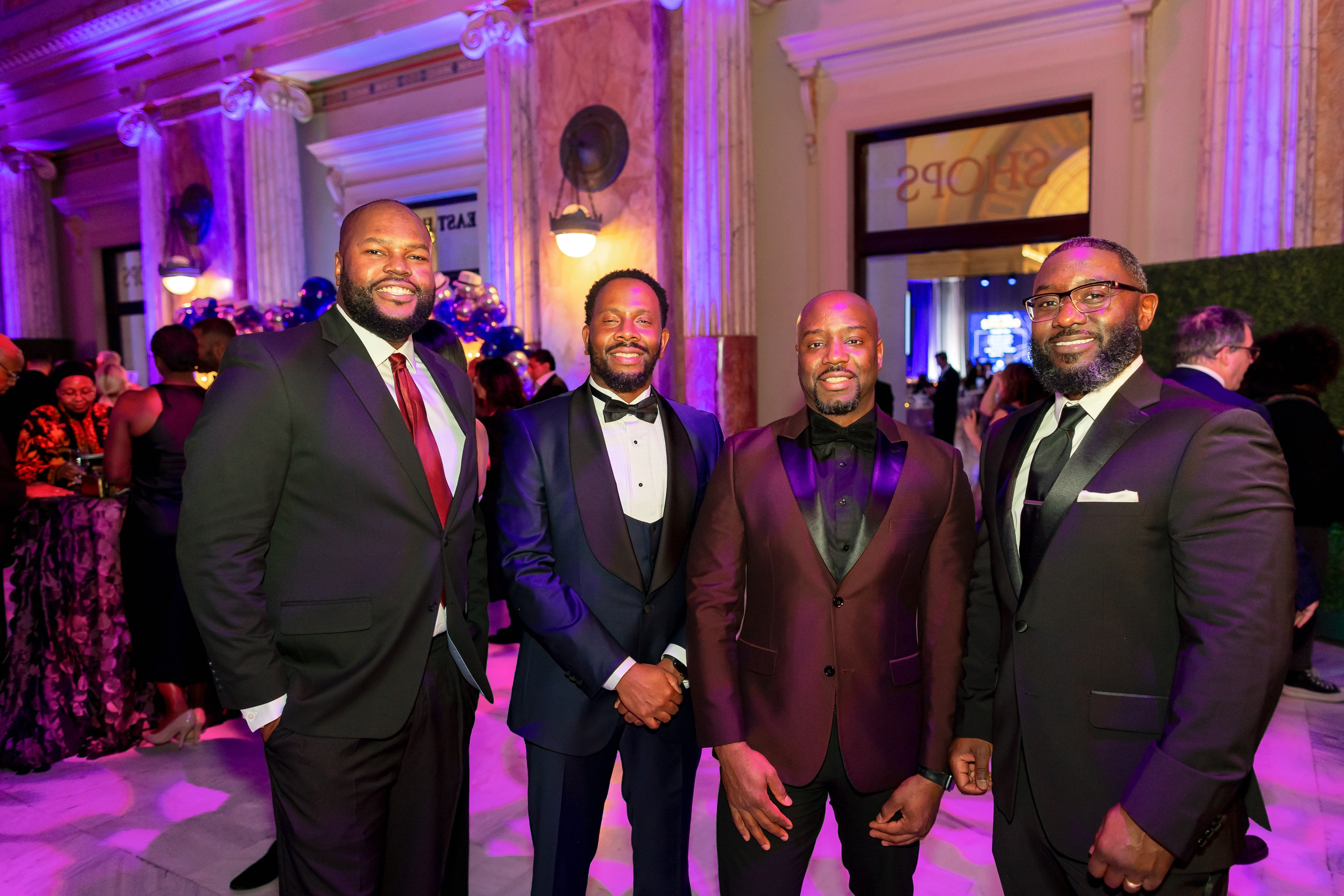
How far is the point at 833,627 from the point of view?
1.82 m

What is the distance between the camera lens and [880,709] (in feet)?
6.00

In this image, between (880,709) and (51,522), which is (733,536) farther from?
(51,522)

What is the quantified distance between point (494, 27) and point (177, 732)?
714 cm

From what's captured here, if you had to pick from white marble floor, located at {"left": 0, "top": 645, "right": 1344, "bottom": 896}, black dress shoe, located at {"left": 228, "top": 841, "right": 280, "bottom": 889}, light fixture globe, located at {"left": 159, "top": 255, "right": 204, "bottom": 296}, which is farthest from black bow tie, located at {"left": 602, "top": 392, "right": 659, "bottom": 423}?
light fixture globe, located at {"left": 159, "top": 255, "right": 204, "bottom": 296}

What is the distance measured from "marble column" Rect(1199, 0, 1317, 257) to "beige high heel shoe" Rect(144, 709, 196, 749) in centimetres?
675

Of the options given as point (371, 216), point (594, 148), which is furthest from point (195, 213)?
point (371, 216)

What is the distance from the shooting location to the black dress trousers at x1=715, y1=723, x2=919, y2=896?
6.12 feet

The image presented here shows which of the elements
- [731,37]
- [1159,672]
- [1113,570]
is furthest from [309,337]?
[731,37]

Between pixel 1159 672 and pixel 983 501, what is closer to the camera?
pixel 1159 672

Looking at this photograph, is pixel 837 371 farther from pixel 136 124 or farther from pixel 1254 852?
pixel 136 124

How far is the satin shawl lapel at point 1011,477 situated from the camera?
170 centimetres

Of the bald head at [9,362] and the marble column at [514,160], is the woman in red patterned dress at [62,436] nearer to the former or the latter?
the bald head at [9,362]

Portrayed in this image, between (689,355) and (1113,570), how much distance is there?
19.8 feet

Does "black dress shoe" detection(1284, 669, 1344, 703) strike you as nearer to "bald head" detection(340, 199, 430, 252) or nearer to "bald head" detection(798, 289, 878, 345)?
"bald head" detection(798, 289, 878, 345)
